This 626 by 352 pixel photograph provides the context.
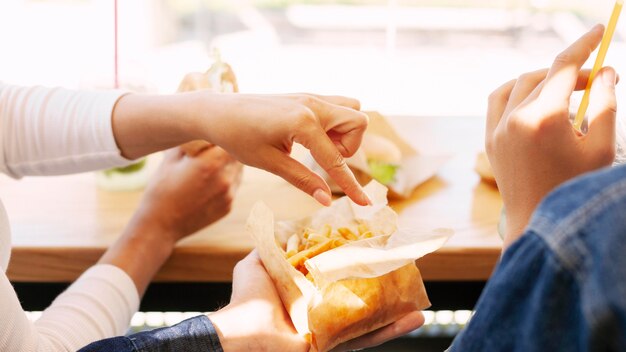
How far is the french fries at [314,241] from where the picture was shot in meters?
1.06

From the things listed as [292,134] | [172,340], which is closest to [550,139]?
[292,134]

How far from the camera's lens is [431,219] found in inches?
57.6

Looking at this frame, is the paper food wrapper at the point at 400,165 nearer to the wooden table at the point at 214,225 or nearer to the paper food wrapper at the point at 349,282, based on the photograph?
the wooden table at the point at 214,225

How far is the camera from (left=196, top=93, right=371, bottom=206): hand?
1.05 meters

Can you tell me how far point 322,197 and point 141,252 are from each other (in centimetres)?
44

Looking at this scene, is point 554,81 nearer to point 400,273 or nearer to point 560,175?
point 560,175

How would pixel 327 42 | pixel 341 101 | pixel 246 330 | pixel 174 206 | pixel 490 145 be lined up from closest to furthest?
1. pixel 490 145
2. pixel 246 330
3. pixel 341 101
4. pixel 174 206
5. pixel 327 42

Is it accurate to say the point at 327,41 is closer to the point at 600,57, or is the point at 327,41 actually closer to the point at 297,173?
the point at 297,173

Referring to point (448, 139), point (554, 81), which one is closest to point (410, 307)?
point (554, 81)

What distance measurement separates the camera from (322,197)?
1.06 meters

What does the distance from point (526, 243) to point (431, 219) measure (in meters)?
0.99

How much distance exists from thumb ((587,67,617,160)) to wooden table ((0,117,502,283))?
570 mm

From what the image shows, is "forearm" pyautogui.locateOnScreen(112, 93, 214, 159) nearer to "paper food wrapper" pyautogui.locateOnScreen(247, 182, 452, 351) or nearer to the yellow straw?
"paper food wrapper" pyautogui.locateOnScreen(247, 182, 452, 351)

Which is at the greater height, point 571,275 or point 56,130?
point 571,275
